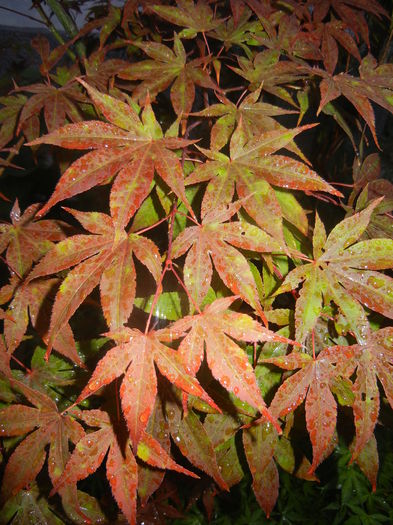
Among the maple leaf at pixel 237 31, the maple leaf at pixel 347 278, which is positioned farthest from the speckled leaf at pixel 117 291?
the maple leaf at pixel 237 31

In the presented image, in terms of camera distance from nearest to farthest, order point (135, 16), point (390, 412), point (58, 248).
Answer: point (58, 248) < point (390, 412) < point (135, 16)

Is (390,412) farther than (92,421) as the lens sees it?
Yes

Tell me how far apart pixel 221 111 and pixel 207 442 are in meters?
0.59

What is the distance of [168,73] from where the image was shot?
2.36 feet

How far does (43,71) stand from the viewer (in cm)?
80

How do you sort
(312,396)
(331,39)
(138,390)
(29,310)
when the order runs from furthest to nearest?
(331,39) → (29,310) → (312,396) → (138,390)

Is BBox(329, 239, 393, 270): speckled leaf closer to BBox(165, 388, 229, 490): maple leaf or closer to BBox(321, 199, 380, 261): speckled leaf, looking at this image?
BBox(321, 199, 380, 261): speckled leaf

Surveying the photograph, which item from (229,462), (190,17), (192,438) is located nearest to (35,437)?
(192,438)

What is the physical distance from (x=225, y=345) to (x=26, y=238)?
436mm

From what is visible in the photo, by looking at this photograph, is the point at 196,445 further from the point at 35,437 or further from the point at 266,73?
the point at 266,73

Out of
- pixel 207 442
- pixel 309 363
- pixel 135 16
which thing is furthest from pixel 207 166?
pixel 135 16

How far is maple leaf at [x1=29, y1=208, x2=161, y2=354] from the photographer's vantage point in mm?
473

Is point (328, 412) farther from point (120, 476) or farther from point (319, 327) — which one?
A: point (120, 476)

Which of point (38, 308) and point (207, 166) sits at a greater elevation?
point (207, 166)
